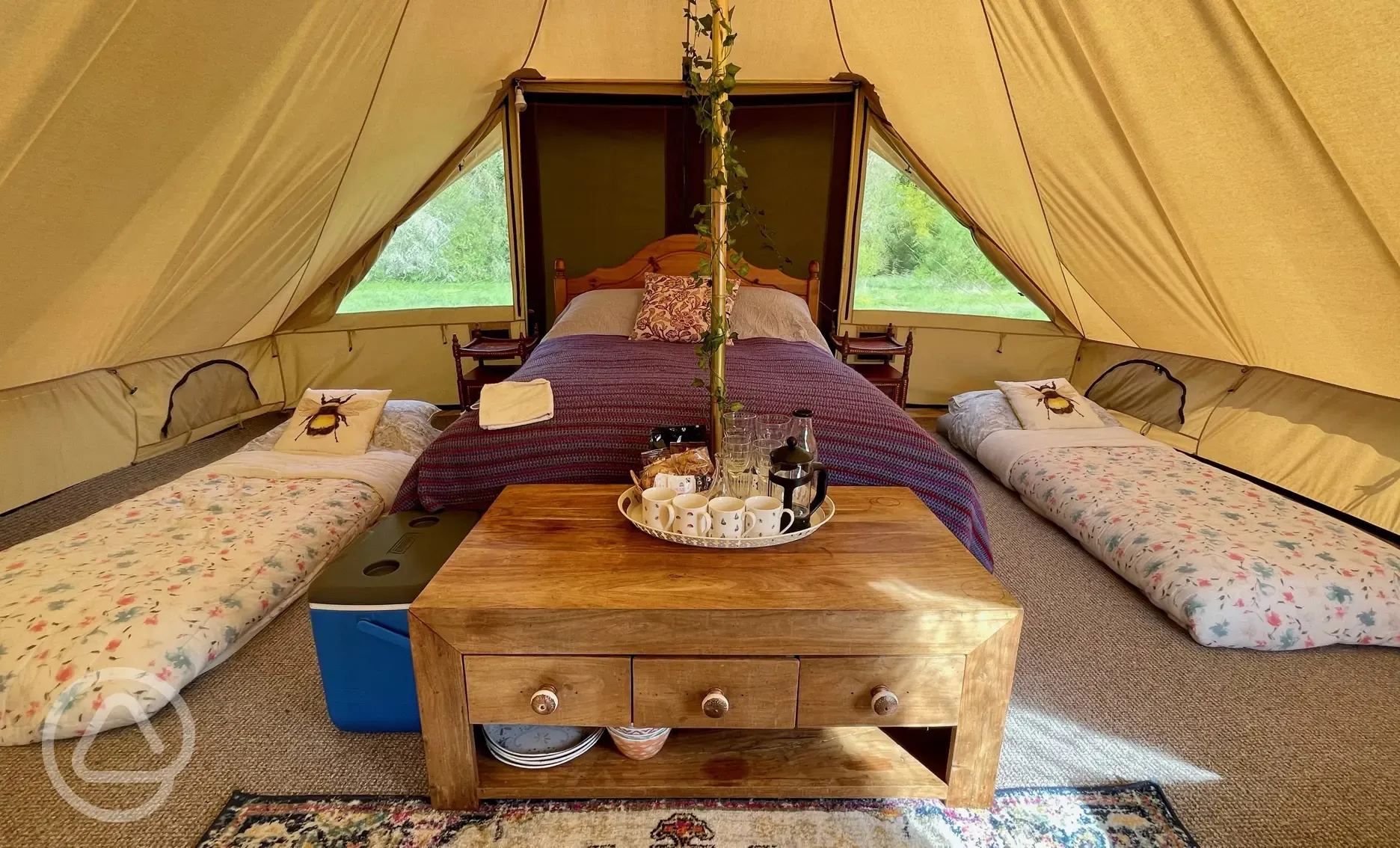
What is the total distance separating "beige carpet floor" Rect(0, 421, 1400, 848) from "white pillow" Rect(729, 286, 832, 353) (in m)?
1.79

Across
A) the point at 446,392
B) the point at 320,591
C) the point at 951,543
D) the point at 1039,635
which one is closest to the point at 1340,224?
the point at 1039,635

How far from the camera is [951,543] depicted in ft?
4.48

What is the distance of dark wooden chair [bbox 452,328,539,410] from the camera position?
3.49 m

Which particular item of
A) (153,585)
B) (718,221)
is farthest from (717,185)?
(153,585)

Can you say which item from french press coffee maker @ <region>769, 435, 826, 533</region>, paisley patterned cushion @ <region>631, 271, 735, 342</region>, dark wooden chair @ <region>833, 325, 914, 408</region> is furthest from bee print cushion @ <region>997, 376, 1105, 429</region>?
french press coffee maker @ <region>769, 435, 826, 533</region>

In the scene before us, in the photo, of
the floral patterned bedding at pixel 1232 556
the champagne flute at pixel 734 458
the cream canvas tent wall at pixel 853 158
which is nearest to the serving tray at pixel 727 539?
the champagne flute at pixel 734 458

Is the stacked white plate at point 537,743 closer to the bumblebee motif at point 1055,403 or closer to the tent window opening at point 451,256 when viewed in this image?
the bumblebee motif at point 1055,403

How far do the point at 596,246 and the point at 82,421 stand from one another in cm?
253

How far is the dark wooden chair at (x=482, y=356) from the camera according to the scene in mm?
3486

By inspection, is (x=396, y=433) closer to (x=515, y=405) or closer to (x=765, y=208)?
(x=515, y=405)

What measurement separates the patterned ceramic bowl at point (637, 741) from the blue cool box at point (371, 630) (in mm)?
445

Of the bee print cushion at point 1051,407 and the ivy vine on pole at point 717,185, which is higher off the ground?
the ivy vine on pole at point 717,185

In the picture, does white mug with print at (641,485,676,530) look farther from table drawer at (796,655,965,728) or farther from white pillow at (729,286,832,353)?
white pillow at (729,286,832,353)

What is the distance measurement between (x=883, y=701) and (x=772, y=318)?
97.0 inches
